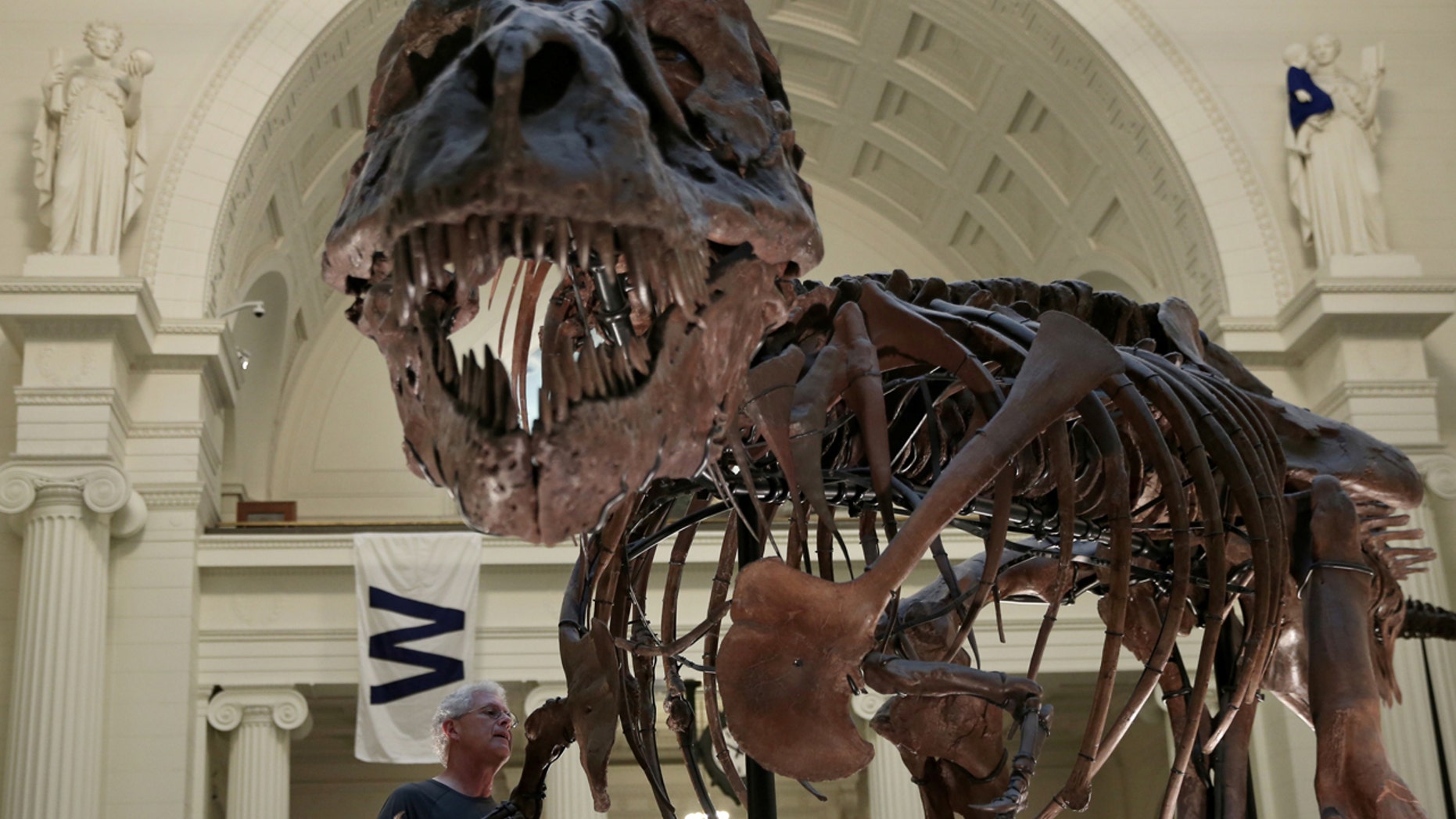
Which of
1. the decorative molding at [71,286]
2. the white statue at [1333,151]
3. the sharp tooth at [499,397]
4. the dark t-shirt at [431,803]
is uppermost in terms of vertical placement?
the white statue at [1333,151]

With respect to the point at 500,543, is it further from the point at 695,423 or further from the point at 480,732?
the point at 695,423

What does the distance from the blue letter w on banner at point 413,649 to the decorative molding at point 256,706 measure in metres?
1.27

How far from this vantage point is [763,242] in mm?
2707

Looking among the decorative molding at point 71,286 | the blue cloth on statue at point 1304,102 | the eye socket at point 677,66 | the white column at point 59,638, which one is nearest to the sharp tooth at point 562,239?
the eye socket at point 677,66

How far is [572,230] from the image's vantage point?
2.37 metres

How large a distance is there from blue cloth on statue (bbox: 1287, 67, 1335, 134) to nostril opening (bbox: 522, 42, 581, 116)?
1477 cm

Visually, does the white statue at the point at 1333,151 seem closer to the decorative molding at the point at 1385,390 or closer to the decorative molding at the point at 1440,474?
the decorative molding at the point at 1385,390

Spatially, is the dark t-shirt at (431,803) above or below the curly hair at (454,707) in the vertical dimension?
below

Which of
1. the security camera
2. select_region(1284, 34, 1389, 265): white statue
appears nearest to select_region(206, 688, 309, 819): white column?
the security camera

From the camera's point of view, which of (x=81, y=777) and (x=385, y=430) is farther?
(x=385, y=430)

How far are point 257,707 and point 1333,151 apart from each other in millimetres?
11982

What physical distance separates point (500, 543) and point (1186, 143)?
811 centimetres

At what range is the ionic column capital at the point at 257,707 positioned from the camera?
15.1 metres

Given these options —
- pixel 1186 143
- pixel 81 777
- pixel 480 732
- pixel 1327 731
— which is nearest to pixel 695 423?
pixel 480 732
